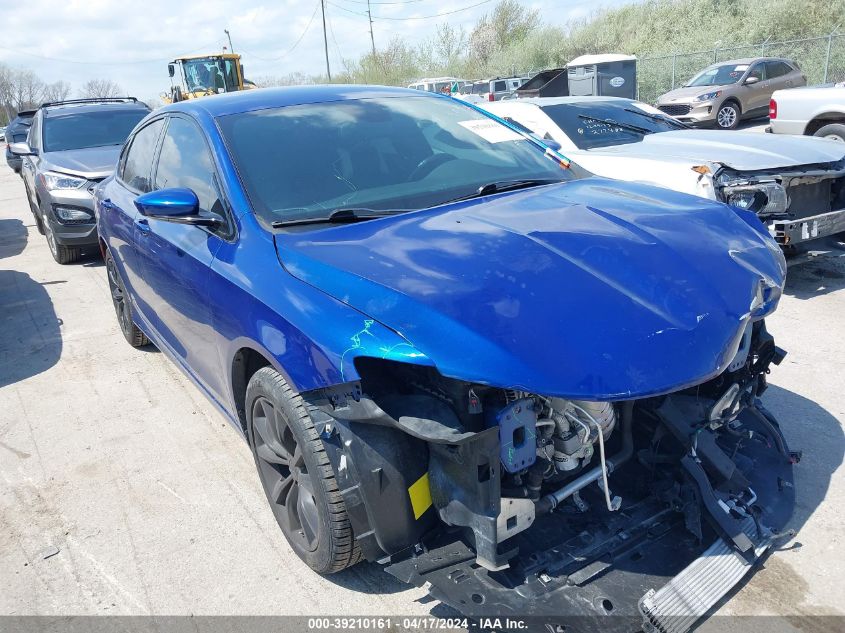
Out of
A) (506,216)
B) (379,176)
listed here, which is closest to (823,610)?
(506,216)

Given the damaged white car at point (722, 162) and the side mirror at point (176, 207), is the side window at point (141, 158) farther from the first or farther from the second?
the damaged white car at point (722, 162)

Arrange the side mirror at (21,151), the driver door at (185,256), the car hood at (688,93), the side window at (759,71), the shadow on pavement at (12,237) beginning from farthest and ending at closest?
the side window at (759,71)
the car hood at (688,93)
the shadow on pavement at (12,237)
the side mirror at (21,151)
the driver door at (185,256)

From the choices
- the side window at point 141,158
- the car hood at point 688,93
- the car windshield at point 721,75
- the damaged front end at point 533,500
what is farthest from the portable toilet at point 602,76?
the damaged front end at point 533,500

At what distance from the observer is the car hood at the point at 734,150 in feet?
17.9

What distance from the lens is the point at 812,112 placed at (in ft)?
30.9

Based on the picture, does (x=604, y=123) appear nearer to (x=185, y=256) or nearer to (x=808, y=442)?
(x=808, y=442)

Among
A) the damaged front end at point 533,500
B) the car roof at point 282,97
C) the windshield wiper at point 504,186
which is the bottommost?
the damaged front end at point 533,500

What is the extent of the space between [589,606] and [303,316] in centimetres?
126

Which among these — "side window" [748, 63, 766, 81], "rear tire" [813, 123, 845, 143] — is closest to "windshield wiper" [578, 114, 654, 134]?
"rear tire" [813, 123, 845, 143]

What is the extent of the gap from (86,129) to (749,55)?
21950 millimetres

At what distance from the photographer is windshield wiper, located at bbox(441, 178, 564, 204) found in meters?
2.99

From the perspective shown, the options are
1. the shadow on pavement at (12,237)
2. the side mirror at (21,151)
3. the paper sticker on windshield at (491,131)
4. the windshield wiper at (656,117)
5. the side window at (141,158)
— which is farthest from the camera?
the shadow on pavement at (12,237)

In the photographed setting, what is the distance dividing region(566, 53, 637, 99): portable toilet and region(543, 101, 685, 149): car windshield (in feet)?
38.4

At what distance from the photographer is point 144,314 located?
4352 mm
